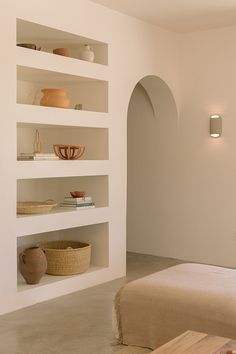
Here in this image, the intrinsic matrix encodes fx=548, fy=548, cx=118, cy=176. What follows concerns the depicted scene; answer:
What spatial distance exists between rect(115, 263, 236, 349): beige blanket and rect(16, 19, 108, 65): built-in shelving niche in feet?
7.96

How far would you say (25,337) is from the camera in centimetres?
383

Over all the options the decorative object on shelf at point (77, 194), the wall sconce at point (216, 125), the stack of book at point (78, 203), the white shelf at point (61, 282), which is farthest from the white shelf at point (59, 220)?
the wall sconce at point (216, 125)

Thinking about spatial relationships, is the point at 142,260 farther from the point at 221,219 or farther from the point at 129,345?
the point at 129,345

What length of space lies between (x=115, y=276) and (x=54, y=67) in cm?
220

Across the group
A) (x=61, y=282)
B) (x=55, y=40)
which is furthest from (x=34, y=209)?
(x=55, y=40)

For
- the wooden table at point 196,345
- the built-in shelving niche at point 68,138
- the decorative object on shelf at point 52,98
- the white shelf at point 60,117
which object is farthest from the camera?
the built-in shelving niche at point 68,138

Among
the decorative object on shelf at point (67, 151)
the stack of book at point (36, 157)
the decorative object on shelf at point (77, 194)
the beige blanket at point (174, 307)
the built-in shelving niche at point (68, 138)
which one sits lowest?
the beige blanket at point (174, 307)

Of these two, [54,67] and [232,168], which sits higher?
[54,67]

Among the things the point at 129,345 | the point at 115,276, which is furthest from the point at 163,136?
the point at 129,345

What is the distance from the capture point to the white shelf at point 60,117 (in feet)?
15.0

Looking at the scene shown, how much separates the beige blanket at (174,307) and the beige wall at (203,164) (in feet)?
7.67

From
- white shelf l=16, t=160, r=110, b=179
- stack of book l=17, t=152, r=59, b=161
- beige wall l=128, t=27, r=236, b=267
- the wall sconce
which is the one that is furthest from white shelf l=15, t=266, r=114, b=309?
the wall sconce

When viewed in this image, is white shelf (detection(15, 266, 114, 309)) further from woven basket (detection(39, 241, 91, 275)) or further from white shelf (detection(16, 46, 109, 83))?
white shelf (detection(16, 46, 109, 83))

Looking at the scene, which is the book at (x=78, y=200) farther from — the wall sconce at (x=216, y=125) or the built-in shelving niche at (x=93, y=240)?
the wall sconce at (x=216, y=125)
